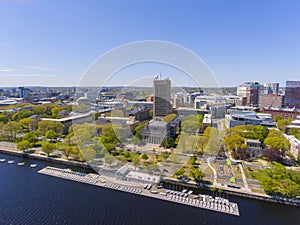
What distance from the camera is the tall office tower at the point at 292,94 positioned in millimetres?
23797

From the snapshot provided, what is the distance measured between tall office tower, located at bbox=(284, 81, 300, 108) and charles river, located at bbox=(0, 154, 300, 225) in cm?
2327

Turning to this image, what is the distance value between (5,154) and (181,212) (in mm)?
10812

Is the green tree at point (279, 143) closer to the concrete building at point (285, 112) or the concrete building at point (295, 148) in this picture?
the concrete building at point (295, 148)

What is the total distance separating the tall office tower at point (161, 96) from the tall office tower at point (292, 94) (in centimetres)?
1778

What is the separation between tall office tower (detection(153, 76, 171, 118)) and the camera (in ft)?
56.3

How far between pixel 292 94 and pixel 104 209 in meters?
27.9

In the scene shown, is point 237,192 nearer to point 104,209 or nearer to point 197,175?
point 197,175

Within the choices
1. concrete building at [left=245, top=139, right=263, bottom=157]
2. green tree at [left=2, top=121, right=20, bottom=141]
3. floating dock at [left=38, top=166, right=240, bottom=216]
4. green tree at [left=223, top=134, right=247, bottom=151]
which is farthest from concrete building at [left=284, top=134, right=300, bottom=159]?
green tree at [left=2, top=121, right=20, bottom=141]

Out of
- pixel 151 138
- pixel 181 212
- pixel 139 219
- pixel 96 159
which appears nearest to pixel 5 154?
pixel 96 159

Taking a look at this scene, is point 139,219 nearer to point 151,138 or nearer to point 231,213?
point 231,213

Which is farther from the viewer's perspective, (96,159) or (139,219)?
(96,159)

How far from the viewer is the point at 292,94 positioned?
24.2 metres

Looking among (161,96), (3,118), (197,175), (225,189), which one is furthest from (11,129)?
(225,189)

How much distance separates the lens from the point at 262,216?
580cm
